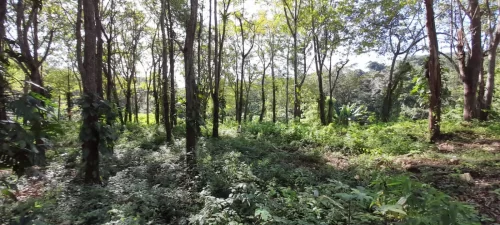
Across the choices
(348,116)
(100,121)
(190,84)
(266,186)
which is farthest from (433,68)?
(348,116)

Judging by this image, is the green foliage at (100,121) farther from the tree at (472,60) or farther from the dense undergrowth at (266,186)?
the tree at (472,60)

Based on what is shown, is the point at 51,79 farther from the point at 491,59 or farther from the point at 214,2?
the point at 491,59

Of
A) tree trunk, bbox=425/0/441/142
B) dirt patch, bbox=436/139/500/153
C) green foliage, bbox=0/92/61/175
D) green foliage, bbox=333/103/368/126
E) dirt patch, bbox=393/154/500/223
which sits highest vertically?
tree trunk, bbox=425/0/441/142

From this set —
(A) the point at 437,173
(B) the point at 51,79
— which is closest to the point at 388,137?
(A) the point at 437,173

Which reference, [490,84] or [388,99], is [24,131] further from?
[388,99]

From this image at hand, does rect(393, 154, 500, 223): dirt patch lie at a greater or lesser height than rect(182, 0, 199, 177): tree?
lesser

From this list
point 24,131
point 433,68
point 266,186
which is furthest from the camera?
point 433,68

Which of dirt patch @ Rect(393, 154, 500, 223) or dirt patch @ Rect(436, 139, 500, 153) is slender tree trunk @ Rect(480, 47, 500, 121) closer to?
dirt patch @ Rect(436, 139, 500, 153)

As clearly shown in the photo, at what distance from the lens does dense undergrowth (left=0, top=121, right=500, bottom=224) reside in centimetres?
287

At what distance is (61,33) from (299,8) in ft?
54.4

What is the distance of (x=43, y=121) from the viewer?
89.8 inches

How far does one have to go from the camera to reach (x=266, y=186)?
17.4 feet

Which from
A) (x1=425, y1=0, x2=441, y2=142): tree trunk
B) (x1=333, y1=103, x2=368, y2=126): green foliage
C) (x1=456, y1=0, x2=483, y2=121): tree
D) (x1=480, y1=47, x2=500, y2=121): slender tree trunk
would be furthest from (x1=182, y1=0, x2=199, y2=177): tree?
(x1=333, y1=103, x2=368, y2=126): green foliage

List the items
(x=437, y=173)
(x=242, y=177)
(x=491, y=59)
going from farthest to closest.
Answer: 1. (x=491, y=59)
2. (x=437, y=173)
3. (x=242, y=177)
